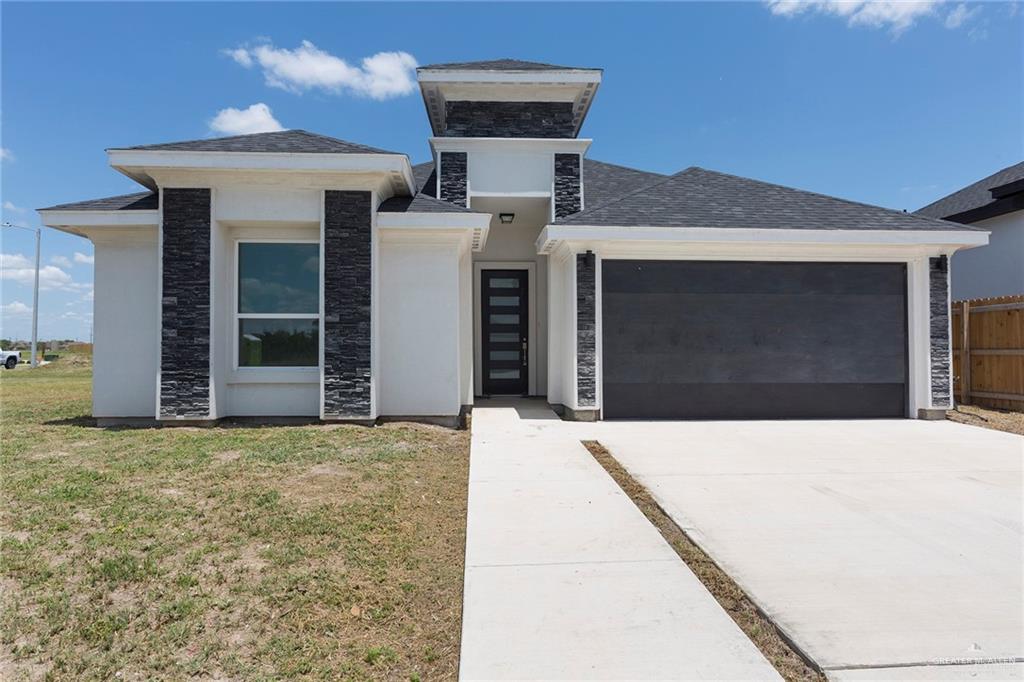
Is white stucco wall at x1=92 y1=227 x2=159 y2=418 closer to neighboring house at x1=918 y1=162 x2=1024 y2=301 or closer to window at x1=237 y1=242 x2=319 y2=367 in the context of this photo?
window at x1=237 y1=242 x2=319 y2=367

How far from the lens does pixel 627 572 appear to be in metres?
3.21

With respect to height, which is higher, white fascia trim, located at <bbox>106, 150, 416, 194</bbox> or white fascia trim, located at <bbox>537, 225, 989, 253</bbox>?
white fascia trim, located at <bbox>106, 150, 416, 194</bbox>

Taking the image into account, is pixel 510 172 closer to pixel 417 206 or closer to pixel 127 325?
pixel 417 206

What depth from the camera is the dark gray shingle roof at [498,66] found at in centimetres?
968

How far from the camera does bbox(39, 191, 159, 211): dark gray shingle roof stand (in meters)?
7.70

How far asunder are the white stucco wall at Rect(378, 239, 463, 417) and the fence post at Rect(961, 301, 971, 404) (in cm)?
1013

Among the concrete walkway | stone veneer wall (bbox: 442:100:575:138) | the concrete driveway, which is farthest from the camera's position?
stone veneer wall (bbox: 442:100:575:138)

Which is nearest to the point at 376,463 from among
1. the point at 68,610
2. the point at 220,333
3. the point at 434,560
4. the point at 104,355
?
the point at 434,560

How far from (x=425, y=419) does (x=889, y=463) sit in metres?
5.91

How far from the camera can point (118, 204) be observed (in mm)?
7965

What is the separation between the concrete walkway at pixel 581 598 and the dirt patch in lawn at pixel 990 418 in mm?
7257

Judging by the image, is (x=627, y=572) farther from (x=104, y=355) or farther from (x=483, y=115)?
(x=483, y=115)

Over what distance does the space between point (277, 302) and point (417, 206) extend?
8.22 ft

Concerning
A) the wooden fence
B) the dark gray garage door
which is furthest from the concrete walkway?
the wooden fence
